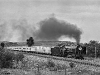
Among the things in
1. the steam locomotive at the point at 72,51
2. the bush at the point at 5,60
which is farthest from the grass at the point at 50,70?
the steam locomotive at the point at 72,51

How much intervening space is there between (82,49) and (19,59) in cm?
2090

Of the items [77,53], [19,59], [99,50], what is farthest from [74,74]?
[99,50]

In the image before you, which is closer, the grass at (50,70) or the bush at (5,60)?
the grass at (50,70)

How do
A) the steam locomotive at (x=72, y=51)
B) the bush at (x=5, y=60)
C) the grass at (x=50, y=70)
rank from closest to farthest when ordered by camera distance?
the grass at (x=50, y=70) < the bush at (x=5, y=60) < the steam locomotive at (x=72, y=51)

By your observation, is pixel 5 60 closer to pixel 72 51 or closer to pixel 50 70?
pixel 50 70

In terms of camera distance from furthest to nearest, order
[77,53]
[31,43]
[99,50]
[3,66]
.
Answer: [31,43] < [99,50] < [77,53] < [3,66]

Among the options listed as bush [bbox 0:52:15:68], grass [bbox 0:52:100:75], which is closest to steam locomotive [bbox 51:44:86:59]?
bush [bbox 0:52:15:68]

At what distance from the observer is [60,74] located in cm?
3131

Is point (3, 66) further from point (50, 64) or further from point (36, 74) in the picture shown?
point (36, 74)

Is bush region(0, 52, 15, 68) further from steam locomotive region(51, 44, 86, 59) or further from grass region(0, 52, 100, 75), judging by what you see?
steam locomotive region(51, 44, 86, 59)

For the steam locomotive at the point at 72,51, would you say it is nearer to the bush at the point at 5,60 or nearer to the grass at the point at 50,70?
the bush at the point at 5,60

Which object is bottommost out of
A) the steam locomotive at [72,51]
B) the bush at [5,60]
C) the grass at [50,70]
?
the grass at [50,70]

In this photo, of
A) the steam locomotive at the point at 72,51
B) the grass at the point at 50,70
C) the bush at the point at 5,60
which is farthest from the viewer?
the steam locomotive at the point at 72,51

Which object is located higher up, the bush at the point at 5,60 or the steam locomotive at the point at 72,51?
the steam locomotive at the point at 72,51
